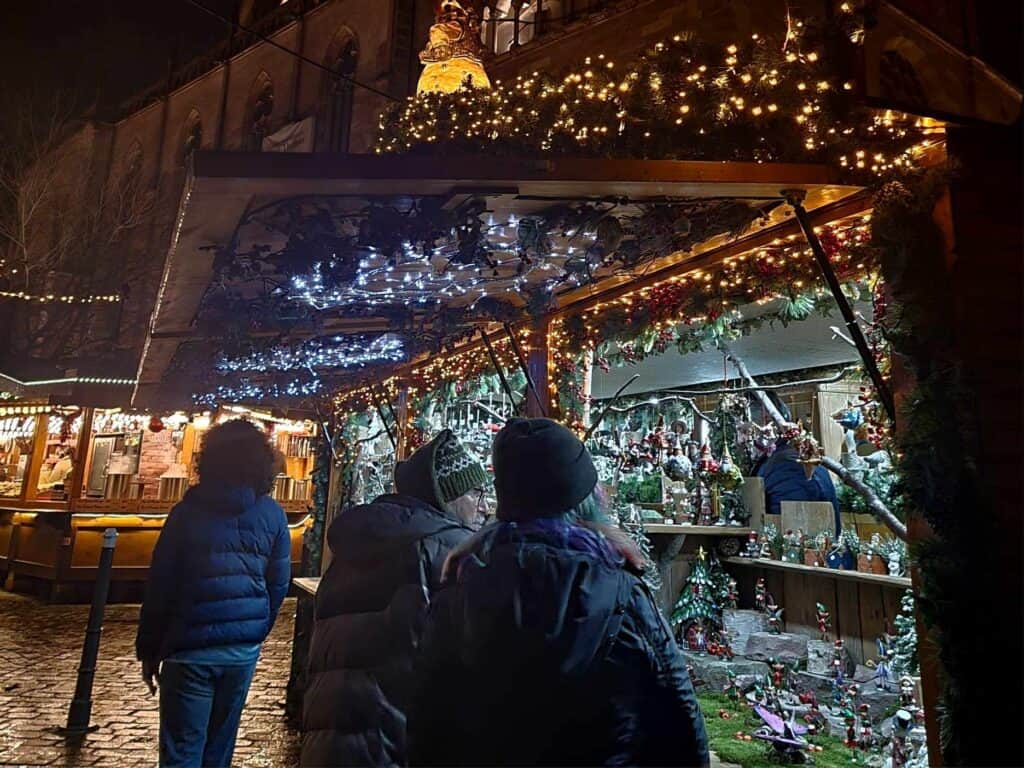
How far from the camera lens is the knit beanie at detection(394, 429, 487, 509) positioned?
245cm

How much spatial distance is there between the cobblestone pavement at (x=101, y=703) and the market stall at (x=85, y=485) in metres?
2.17

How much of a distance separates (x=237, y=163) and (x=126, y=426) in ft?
40.2

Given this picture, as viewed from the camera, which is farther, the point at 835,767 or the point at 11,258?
the point at 11,258

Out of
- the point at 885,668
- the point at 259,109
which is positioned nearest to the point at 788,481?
the point at 885,668

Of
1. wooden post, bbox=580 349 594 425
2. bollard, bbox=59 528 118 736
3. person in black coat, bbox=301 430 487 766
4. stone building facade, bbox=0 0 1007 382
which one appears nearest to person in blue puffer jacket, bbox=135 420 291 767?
person in black coat, bbox=301 430 487 766

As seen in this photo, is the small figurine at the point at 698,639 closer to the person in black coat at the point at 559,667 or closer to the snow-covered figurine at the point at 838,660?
the snow-covered figurine at the point at 838,660

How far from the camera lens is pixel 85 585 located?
11320 mm

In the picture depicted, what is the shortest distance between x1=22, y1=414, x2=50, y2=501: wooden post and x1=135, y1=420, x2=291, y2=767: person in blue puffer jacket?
11708 millimetres

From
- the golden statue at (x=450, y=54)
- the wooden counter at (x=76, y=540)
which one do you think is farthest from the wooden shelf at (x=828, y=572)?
the wooden counter at (x=76, y=540)

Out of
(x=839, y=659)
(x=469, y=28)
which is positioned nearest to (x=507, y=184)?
(x=839, y=659)

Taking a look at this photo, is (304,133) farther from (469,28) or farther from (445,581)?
(445,581)

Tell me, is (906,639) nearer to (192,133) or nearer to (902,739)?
(902,739)

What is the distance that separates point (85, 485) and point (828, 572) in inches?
488

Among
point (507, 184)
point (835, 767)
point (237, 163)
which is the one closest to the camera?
point (237, 163)
